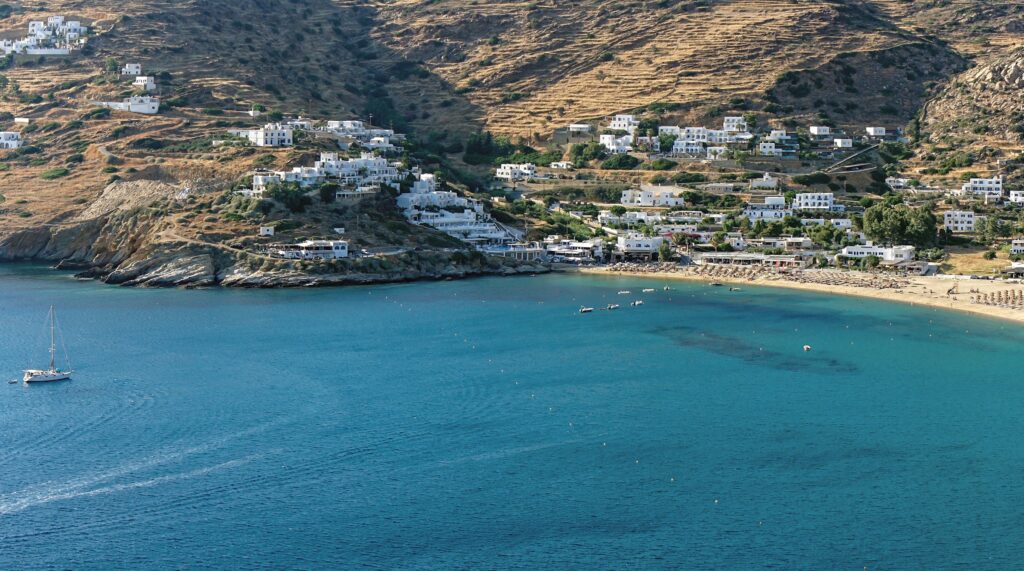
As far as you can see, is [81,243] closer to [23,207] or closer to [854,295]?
[23,207]

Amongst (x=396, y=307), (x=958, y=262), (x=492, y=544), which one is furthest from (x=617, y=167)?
(x=492, y=544)

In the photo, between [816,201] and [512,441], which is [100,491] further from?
[816,201]

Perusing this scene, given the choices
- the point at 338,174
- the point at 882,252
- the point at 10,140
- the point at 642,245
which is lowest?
the point at 882,252

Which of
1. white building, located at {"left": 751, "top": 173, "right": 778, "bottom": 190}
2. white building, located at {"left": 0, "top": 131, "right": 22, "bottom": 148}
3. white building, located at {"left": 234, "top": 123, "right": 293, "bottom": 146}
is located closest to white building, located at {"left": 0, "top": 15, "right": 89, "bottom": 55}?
white building, located at {"left": 0, "top": 131, "right": 22, "bottom": 148}

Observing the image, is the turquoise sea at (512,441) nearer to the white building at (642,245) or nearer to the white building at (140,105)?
the white building at (642,245)

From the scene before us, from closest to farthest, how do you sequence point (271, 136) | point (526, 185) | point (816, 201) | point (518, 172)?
point (816, 201)
point (271, 136)
point (526, 185)
point (518, 172)

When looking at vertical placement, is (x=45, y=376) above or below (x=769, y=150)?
below

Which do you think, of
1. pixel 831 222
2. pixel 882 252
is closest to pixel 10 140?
pixel 831 222

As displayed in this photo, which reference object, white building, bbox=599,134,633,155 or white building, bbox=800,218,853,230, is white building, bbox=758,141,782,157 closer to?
white building, bbox=599,134,633,155
